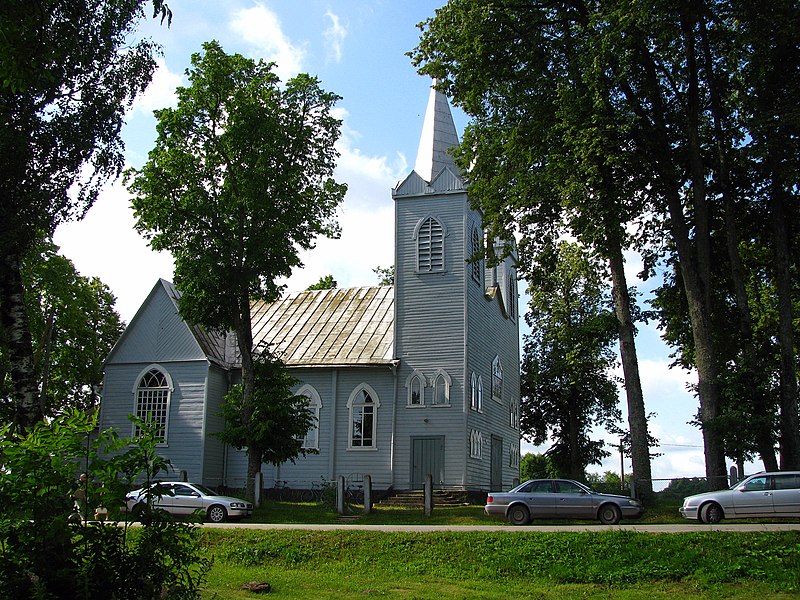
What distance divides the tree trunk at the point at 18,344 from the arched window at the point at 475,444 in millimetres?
18279

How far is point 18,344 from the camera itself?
1655 cm

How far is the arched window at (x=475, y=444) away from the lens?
103ft

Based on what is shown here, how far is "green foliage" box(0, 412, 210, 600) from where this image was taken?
27.3 ft

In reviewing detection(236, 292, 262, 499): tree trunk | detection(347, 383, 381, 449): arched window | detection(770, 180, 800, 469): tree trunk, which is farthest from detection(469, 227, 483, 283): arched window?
detection(770, 180, 800, 469): tree trunk

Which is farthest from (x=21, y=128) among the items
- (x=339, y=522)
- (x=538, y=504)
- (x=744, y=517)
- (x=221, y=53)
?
(x=744, y=517)

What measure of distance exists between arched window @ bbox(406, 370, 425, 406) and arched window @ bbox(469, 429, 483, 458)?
8.31ft

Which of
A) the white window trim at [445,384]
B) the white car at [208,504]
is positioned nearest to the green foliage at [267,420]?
the white car at [208,504]

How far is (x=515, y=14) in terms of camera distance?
24.3 m

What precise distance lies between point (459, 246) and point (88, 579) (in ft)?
85.1

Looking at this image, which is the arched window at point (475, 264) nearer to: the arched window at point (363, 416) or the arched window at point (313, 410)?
the arched window at point (363, 416)

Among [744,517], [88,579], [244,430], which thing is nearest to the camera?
[88,579]

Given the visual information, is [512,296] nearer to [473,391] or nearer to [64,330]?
[473,391]

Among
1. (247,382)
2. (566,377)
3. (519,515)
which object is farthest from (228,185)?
(566,377)

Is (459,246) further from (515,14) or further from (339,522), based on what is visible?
(339,522)
